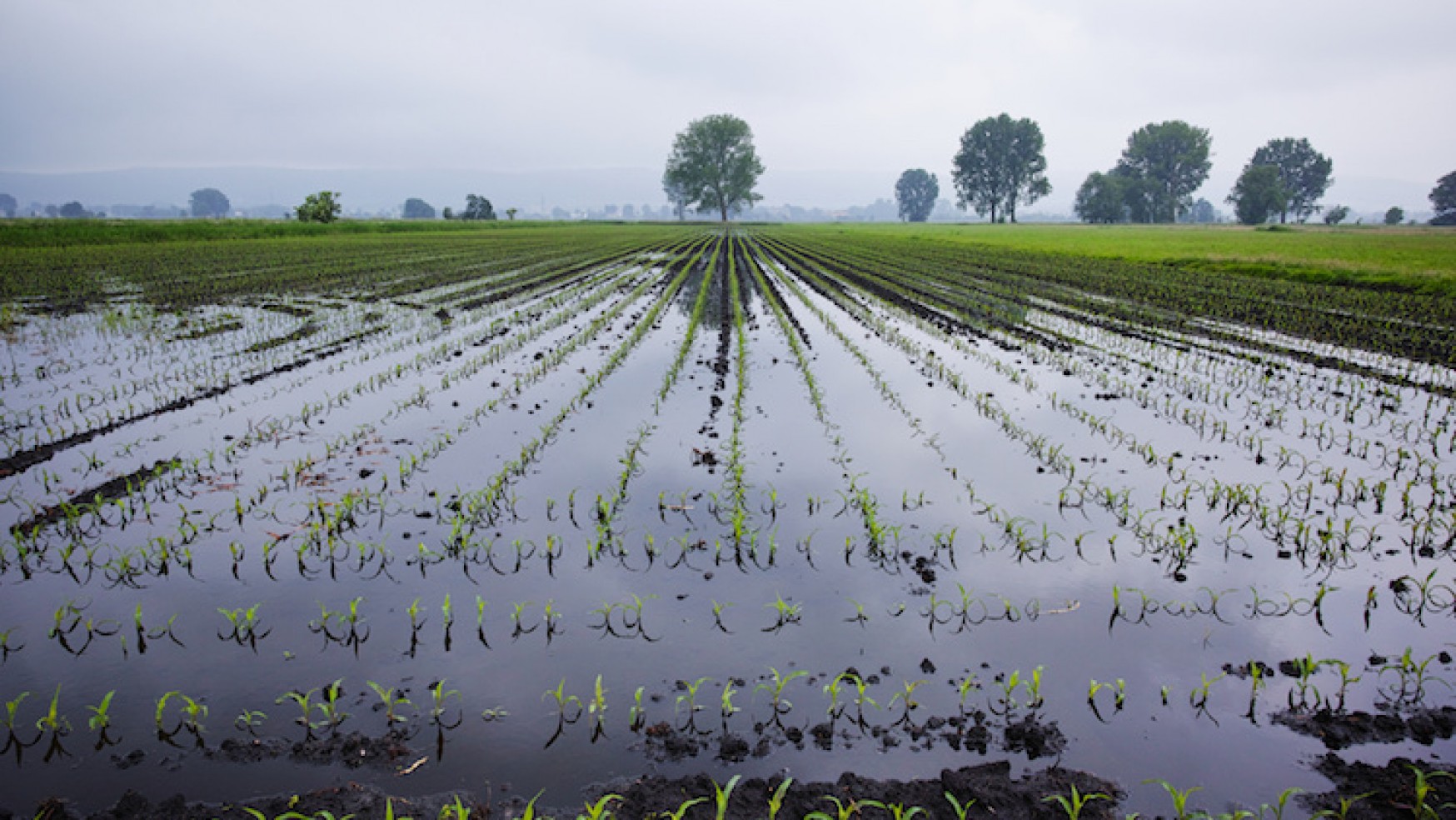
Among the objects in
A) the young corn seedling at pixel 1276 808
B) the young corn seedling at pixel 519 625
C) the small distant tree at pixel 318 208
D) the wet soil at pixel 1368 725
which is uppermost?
the small distant tree at pixel 318 208

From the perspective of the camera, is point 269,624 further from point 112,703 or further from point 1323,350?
point 1323,350

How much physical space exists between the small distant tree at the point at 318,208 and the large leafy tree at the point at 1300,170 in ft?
391

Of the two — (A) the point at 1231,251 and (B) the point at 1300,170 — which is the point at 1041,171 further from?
(A) the point at 1231,251

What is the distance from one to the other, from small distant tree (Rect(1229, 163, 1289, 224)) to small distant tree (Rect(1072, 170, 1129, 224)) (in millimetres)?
13407

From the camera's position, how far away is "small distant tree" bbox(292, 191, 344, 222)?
2635 inches

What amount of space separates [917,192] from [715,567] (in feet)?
561

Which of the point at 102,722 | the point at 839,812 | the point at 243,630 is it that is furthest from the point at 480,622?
the point at 839,812

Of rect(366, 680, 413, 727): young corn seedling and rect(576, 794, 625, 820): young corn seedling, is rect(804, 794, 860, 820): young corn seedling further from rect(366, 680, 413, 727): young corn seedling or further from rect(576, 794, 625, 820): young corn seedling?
rect(366, 680, 413, 727): young corn seedling

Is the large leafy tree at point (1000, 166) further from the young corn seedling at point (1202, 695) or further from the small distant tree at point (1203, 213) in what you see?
the young corn seedling at point (1202, 695)

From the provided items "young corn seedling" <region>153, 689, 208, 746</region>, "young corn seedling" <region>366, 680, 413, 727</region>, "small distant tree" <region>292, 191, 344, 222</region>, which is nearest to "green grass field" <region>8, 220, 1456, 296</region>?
"small distant tree" <region>292, 191, 344, 222</region>

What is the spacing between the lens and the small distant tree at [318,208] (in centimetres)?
6694

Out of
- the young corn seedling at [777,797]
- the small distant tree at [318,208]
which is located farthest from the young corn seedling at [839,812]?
the small distant tree at [318,208]

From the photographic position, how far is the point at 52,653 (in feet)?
13.0

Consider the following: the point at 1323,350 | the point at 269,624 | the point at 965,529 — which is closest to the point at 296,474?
the point at 269,624
